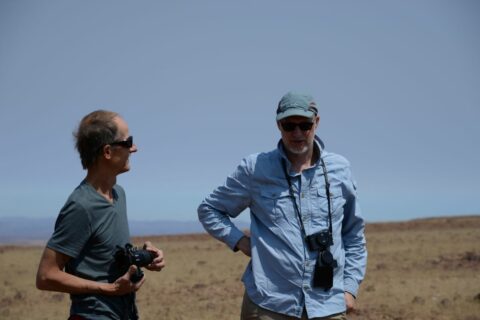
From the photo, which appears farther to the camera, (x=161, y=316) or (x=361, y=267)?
(x=161, y=316)

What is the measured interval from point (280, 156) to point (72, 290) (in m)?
1.46

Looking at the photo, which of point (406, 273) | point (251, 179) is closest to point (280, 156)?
point (251, 179)

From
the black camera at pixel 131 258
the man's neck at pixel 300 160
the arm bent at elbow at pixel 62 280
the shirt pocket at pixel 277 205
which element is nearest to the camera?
the arm bent at elbow at pixel 62 280

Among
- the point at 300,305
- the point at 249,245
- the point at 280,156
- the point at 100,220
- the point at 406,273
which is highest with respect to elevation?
the point at 280,156

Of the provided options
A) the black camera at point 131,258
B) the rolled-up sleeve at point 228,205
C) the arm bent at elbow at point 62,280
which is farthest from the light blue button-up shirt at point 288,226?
the arm bent at elbow at point 62,280

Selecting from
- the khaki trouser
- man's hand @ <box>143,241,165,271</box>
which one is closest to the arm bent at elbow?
man's hand @ <box>143,241,165,271</box>

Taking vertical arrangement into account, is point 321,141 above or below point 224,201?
above

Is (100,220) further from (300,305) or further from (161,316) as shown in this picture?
(161,316)

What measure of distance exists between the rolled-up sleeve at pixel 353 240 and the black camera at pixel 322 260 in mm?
282

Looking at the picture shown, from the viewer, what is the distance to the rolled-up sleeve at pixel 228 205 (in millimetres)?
4047

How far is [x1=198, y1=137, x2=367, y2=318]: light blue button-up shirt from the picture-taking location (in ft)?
12.3

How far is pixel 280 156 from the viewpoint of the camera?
13.1ft

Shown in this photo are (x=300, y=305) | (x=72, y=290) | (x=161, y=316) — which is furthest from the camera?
(x=161, y=316)

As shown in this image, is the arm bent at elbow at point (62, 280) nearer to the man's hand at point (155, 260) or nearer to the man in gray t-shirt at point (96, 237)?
the man in gray t-shirt at point (96, 237)
